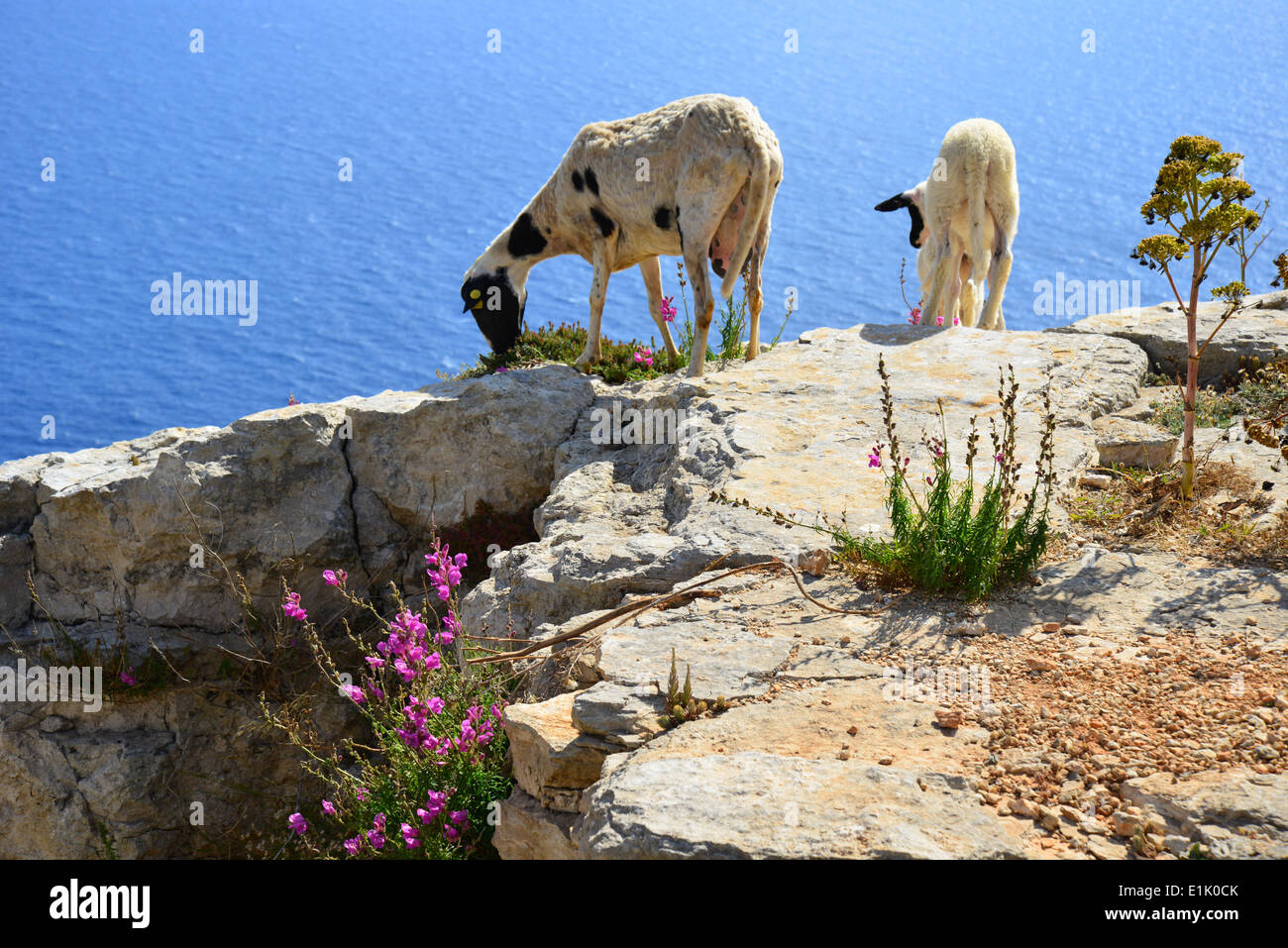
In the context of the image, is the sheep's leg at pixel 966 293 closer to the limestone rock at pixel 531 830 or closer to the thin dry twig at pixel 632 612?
the thin dry twig at pixel 632 612

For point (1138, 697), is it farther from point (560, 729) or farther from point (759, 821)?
point (560, 729)

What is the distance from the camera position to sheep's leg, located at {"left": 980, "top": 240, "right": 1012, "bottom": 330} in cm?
967

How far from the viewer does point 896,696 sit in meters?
4.06

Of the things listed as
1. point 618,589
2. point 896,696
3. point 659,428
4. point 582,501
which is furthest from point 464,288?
point 896,696

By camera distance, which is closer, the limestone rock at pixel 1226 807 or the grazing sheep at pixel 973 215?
the limestone rock at pixel 1226 807

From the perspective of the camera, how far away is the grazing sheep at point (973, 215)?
9.39 metres

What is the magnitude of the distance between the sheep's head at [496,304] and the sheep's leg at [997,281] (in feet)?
14.1

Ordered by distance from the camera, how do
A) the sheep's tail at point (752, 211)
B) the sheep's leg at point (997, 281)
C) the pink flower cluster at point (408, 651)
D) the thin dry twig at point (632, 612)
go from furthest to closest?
1. the sheep's leg at point (997, 281)
2. the sheep's tail at point (752, 211)
3. the pink flower cluster at point (408, 651)
4. the thin dry twig at point (632, 612)

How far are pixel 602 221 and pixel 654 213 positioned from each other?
0.64 meters

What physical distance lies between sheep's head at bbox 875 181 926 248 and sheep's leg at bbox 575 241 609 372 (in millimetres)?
3619

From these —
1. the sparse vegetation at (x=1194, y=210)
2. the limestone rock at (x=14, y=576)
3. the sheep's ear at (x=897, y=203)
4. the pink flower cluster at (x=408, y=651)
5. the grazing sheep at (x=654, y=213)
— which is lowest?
the pink flower cluster at (x=408, y=651)

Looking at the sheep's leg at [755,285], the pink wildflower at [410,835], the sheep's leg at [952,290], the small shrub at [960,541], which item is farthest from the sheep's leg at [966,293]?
the pink wildflower at [410,835]

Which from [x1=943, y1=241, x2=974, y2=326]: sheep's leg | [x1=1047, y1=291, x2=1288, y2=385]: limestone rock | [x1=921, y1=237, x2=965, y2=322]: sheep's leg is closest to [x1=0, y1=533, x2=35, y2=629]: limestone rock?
[x1=921, y1=237, x2=965, y2=322]: sheep's leg
